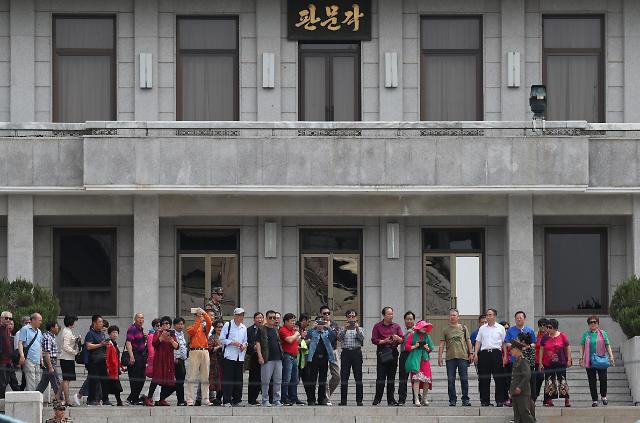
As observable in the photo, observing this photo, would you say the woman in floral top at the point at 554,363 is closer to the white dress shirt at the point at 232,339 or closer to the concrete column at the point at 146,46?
the white dress shirt at the point at 232,339

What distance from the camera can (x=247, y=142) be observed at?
139ft

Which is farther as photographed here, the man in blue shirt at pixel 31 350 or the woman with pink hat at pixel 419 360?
the woman with pink hat at pixel 419 360

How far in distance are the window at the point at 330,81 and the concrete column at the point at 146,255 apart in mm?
4048

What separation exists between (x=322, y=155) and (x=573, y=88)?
19.5 feet

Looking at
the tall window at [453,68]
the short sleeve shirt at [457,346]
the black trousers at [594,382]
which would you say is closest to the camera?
the short sleeve shirt at [457,346]

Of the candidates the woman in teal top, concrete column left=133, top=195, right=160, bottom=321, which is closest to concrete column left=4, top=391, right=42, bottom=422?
concrete column left=133, top=195, right=160, bottom=321

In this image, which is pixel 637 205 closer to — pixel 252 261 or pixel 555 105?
pixel 555 105

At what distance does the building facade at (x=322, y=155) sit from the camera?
42344 millimetres

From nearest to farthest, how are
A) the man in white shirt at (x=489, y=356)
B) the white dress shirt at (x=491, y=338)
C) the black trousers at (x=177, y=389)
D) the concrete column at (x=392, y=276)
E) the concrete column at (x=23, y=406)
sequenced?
1. the concrete column at (x=23, y=406)
2. the black trousers at (x=177, y=389)
3. the man in white shirt at (x=489, y=356)
4. the white dress shirt at (x=491, y=338)
5. the concrete column at (x=392, y=276)

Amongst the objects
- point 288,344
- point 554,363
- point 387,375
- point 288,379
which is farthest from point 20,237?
point 554,363

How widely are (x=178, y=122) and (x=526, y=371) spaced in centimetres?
1133

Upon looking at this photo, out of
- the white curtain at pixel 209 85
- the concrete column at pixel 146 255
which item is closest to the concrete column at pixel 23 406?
the concrete column at pixel 146 255

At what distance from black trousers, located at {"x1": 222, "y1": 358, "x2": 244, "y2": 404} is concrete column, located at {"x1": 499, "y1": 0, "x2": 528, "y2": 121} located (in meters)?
10.9

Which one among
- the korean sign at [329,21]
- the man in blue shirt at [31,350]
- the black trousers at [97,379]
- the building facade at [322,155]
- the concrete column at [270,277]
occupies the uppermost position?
the korean sign at [329,21]
